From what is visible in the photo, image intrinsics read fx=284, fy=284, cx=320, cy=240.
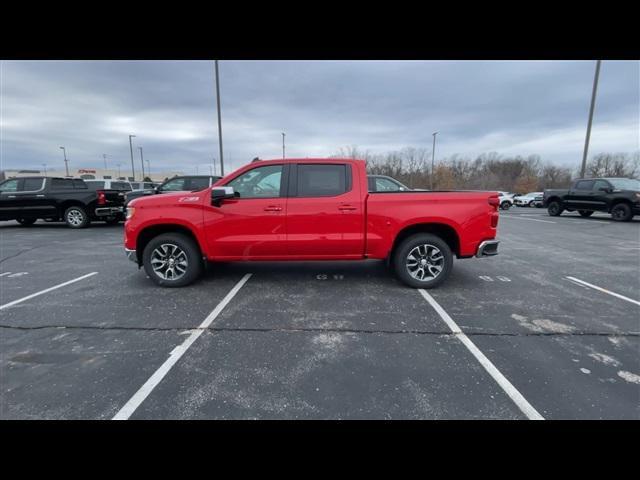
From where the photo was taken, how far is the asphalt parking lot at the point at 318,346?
208cm

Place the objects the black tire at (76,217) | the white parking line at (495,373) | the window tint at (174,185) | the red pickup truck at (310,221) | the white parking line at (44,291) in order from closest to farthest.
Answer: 1. the white parking line at (495,373)
2. the white parking line at (44,291)
3. the red pickup truck at (310,221)
4. the window tint at (174,185)
5. the black tire at (76,217)

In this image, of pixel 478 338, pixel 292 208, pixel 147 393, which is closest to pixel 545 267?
pixel 478 338

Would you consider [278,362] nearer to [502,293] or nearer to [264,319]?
[264,319]

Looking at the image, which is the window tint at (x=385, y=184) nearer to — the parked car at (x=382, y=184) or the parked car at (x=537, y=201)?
the parked car at (x=382, y=184)

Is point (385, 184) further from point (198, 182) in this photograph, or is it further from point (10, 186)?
point (10, 186)

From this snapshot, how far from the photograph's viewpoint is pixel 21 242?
816cm

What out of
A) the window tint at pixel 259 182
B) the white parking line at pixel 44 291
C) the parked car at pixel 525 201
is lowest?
the white parking line at pixel 44 291

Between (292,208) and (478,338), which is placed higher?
(292,208)

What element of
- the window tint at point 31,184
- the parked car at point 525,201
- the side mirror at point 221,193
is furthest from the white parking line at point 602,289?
the parked car at point 525,201

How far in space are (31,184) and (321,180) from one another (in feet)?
40.6

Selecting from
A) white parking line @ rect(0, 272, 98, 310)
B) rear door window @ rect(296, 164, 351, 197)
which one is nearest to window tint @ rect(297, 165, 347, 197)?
rear door window @ rect(296, 164, 351, 197)

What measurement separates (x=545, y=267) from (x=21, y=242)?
13.3m

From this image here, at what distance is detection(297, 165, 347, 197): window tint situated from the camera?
425 centimetres

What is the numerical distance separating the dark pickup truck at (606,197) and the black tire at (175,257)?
56.7ft
